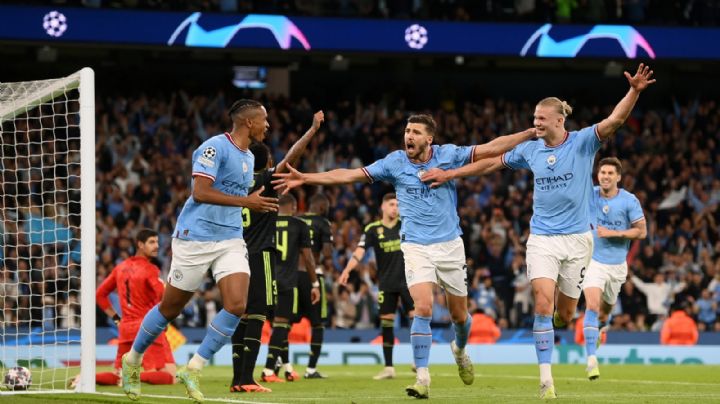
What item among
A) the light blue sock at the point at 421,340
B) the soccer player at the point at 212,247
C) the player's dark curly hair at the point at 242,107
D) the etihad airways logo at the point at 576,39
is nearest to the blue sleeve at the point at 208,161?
the soccer player at the point at 212,247

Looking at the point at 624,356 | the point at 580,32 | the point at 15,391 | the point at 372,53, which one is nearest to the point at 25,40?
the point at 372,53

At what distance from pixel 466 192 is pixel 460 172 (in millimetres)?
17978

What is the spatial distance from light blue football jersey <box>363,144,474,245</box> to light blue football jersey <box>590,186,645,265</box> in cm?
425

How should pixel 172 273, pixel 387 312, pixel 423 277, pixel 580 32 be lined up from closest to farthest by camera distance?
pixel 172 273 < pixel 423 277 < pixel 387 312 < pixel 580 32

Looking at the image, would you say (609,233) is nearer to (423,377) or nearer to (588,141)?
(588,141)

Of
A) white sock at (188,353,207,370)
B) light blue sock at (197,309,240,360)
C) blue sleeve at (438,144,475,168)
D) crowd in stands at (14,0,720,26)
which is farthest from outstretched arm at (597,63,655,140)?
crowd in stands at (14,0,720,26)

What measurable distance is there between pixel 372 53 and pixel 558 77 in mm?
8377

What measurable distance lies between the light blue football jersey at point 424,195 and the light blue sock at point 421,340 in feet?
2.46

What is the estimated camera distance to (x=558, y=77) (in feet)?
115

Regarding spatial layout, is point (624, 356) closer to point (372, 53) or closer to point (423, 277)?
point (372, 53)

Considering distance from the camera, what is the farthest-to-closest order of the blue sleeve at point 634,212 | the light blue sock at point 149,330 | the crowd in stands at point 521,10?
1. the crowd in stands at point 521,10
2. the blue sleeve at point 634,212
3. the light blue sock at point 149,330

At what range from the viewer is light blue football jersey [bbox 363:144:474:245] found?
1151 cm

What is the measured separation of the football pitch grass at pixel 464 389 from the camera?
1088cm

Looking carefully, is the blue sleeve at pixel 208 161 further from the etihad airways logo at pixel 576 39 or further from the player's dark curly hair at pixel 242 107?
the etihad airways logo at pixel 576 39
